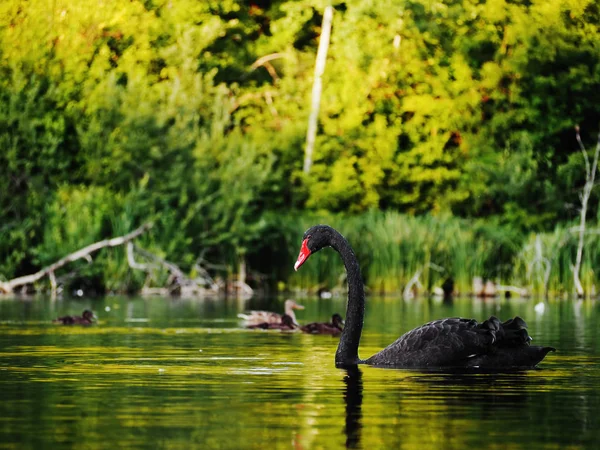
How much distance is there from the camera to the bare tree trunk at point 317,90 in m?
44.9

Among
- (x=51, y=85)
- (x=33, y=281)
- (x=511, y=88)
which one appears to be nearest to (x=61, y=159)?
(x=51, y=85)

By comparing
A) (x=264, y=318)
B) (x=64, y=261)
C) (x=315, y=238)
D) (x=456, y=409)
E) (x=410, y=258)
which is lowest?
(x=456, y=409)

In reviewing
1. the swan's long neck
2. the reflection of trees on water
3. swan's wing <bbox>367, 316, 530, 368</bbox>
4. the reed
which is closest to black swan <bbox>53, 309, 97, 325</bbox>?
the swan's long neck

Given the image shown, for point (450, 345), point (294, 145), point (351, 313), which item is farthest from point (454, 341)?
point (294, 145)

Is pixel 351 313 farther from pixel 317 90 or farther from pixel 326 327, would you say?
pixel 317 90

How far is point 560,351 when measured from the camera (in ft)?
53.5

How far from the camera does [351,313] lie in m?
13.8

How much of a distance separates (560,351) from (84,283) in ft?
67.1

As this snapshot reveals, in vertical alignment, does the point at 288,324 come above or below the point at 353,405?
above

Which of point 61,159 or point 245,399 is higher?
point 61,159

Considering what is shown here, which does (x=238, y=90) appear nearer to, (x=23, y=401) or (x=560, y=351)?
(x=560, y=351)

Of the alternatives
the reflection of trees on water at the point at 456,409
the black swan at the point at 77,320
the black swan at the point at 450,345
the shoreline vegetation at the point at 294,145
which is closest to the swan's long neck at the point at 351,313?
the black swan at the point at 450,345

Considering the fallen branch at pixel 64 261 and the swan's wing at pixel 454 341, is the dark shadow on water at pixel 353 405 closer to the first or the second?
the swan's wing at pixel 454 341

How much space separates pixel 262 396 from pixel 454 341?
2763mm
